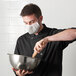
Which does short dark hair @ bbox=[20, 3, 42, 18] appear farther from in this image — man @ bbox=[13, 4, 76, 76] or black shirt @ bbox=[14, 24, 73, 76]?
black shirt @ bbox=[14, 24, 73, 76]

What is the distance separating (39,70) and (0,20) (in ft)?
2.62

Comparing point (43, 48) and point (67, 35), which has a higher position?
point (67, 35)

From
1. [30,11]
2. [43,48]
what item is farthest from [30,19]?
[43,48]

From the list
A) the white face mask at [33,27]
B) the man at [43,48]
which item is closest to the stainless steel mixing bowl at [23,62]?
the man at [43,48]

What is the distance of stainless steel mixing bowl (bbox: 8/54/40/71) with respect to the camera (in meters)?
1.14

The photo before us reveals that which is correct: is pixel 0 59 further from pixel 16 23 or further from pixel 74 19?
pixel 74 19

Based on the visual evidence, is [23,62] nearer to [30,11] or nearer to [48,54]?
[48,54]

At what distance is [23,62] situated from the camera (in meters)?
1.15

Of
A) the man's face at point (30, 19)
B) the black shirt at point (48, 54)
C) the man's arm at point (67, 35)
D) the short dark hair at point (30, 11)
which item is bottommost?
the black shirt at point (48, 54)

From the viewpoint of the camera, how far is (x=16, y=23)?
189cm

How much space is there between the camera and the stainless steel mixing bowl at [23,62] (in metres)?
1.14

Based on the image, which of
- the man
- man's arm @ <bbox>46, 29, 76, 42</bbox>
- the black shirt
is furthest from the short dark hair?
man's arm @ <bbox>46, 29, 76, 42</bbox>

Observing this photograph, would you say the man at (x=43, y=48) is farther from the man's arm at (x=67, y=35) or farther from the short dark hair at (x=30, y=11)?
the man's arm at (x=67, y=35)

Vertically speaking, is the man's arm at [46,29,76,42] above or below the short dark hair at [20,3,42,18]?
below
